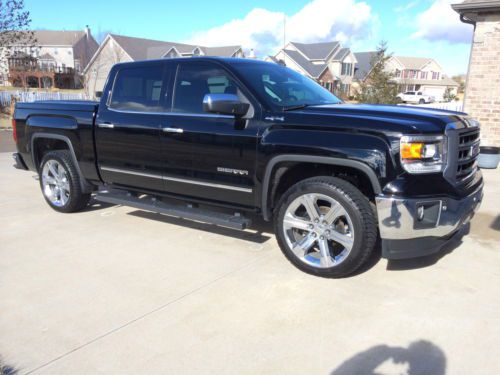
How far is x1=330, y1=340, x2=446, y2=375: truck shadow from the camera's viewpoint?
2520 mm

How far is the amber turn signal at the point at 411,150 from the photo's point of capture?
320 cm

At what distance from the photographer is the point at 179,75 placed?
15.0 ft

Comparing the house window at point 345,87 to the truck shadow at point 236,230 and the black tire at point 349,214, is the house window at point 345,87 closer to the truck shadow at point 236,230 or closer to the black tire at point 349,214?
the truck shadow at point 236,230

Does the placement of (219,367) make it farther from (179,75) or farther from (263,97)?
(179,75)

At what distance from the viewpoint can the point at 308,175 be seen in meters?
3.96

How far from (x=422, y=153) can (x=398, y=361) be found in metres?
1.54

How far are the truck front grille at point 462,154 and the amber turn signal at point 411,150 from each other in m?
0.32

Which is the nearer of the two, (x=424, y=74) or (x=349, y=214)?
(x=349, y=214)

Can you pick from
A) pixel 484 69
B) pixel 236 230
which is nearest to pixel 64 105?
pixel 236 230

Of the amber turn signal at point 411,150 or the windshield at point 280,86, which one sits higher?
the windshield at point 280,86

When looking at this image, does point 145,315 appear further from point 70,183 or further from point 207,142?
point 70,183

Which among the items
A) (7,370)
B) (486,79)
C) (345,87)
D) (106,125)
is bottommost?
(7,370)

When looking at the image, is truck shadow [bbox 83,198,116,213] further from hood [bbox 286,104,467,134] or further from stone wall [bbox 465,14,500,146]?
stone wall [bbox 465,14,500,146]

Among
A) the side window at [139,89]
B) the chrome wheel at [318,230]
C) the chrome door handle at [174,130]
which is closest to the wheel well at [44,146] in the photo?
the side window at [139,89]
